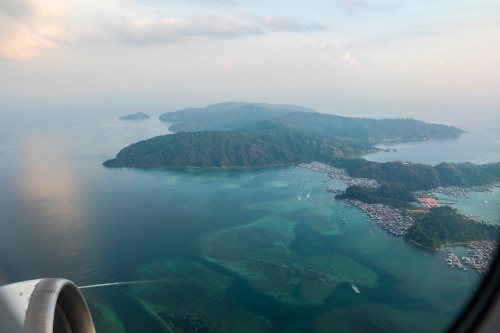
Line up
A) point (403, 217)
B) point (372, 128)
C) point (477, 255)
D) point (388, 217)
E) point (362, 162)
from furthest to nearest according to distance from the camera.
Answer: point (372, 128), point (362, 162), point (388, 217), point (403, 217), point (477, 255)

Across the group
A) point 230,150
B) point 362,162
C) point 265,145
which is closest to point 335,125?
point 265,145

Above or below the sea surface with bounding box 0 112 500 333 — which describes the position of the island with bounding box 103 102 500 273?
above

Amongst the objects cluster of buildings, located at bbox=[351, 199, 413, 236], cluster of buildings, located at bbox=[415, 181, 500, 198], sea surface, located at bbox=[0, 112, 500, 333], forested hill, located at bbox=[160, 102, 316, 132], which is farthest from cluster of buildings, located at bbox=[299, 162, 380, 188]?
forested hill, located at bbox=[160, 102, 316, 132]

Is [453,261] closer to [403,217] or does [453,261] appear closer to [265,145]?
[403,217]

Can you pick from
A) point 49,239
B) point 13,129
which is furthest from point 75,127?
point 49,239

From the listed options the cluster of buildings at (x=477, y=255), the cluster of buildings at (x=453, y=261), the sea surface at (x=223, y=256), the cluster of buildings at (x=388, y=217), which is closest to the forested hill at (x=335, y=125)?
the cluster of buildings at (x=388, y=217)

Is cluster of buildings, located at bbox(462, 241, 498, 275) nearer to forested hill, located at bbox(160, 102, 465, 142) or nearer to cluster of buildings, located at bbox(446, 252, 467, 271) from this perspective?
cluster of buildings, located at bbox(446, 252, 467, 271)
